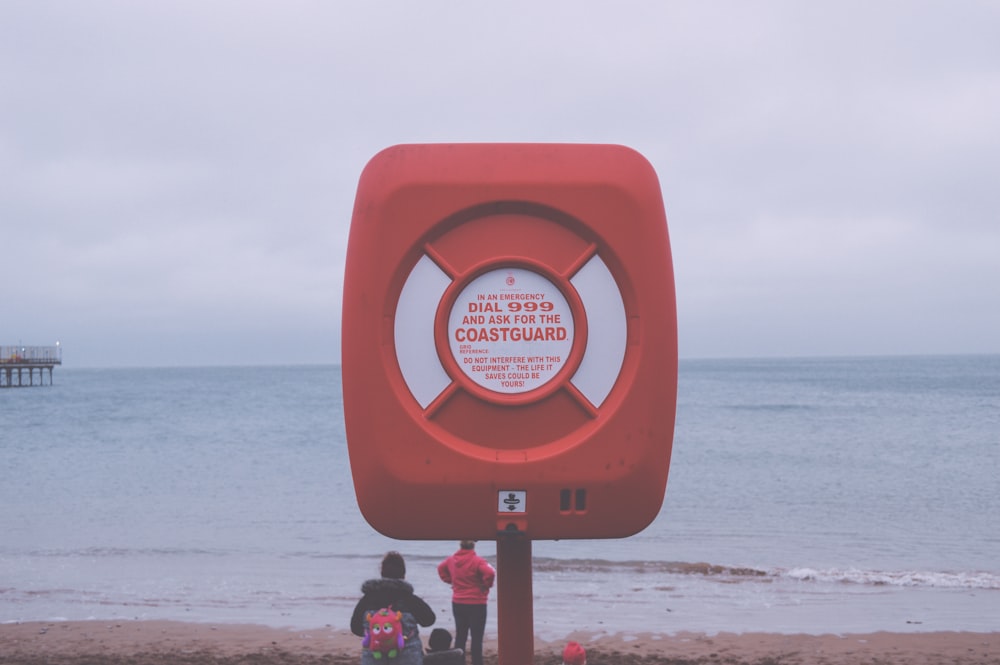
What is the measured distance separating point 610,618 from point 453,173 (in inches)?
459

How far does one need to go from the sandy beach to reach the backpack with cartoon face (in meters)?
5.63

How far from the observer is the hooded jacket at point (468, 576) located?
338 inches

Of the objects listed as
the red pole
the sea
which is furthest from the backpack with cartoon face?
the sea

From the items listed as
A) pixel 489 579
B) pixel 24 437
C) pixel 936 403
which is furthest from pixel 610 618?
pixel 936 403

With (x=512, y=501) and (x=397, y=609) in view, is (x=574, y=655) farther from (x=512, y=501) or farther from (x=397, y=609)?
(x=397, y=609)

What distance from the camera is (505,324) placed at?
5.50 ft

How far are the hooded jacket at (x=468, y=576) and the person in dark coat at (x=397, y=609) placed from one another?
359 cm

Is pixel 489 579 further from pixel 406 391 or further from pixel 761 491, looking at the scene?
pixel 761 491

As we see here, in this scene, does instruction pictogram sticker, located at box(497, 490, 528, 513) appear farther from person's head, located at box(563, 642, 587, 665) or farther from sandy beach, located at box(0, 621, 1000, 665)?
sandy beach, located at box(0, 621, 1000, 665)

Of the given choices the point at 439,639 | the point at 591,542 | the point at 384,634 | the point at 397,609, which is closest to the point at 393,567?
the point at 397,609

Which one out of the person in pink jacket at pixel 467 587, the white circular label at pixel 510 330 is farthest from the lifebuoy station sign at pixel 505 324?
the person in pink jacket at pixel 467 587

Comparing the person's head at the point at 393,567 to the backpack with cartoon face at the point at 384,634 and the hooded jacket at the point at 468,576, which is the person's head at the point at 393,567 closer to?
the backpack with cartoon face at the point at 384,634

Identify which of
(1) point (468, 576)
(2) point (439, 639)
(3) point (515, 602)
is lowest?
(1) point (468, 576)

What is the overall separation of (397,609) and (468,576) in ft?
12.8
